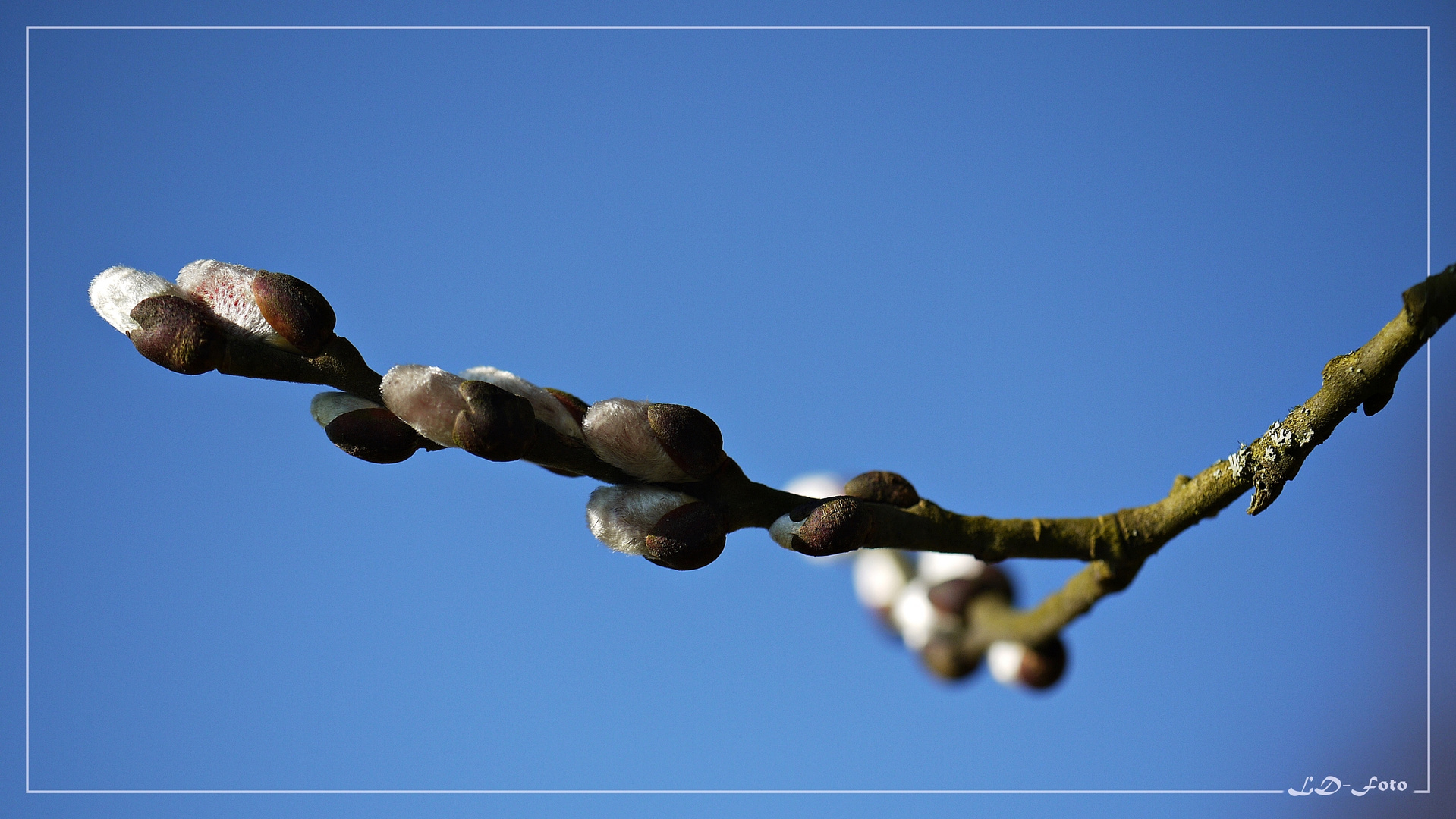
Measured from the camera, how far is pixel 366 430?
0.79m

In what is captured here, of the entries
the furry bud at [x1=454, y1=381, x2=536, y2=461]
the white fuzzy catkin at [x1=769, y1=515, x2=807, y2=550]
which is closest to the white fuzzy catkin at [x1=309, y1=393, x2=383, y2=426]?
the furry bud at [x1=454, y1=381, x2=536, y2=461]

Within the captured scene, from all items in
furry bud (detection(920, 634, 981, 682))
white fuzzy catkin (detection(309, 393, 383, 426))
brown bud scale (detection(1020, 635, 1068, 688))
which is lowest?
brown bud scale (detection(1020, 635, 1068, 688))

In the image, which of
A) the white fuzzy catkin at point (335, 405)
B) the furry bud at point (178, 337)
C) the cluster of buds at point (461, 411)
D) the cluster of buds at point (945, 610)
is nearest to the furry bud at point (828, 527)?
the cluster of buds at point (461, 411)

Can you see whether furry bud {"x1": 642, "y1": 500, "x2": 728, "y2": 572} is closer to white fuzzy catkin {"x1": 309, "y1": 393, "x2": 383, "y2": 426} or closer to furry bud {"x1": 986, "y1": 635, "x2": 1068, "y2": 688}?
white fuzzy catkin {"x1": 309, "y1": 393, "x2": 383, "y2": 426}

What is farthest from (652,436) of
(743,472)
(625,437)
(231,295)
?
(231,295)

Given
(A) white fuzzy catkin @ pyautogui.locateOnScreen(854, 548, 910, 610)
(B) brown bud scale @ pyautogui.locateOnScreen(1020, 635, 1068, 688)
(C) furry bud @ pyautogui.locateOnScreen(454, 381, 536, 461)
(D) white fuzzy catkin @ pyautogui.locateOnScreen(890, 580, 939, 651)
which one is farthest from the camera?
(A) white fuzzy catkin @ pyautogui.locateOnScreen(854, 548, 910, 610)

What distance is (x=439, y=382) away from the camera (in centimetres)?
76

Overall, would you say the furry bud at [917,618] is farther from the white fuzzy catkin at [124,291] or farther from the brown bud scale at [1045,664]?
the white fuzzy catkin at [124,291]

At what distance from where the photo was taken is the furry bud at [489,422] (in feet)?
2.43

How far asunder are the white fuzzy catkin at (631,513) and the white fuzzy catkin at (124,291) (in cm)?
38

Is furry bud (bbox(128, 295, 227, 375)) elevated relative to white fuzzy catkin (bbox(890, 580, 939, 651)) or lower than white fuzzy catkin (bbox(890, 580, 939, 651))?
elevated

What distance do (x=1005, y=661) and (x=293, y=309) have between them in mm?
1550

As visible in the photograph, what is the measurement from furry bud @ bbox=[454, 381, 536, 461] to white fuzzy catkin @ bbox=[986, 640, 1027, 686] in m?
1.26

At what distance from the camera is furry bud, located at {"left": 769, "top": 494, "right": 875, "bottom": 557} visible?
85 centimetres
